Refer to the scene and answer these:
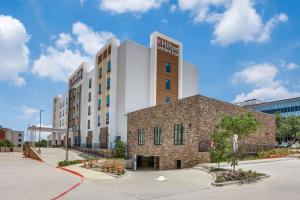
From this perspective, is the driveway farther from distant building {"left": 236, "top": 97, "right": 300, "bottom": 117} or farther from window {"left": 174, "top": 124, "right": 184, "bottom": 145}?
distant building {"left": 236, "top": 97, "right": 300, "bottom": 117}

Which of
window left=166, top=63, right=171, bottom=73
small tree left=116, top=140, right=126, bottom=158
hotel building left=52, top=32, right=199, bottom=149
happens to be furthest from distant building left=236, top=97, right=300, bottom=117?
small tree left=116, top=140, right=126, bottom=158

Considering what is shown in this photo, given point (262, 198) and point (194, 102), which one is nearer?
point (262, 198)

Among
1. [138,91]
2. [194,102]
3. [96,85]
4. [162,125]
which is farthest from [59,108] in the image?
[194,102]

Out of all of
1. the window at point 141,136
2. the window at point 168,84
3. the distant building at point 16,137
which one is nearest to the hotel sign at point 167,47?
the window at point 168,84

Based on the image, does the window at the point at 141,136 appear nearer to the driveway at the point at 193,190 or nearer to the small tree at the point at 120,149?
the small tree at the point at 120,149

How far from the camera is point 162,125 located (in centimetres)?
3334

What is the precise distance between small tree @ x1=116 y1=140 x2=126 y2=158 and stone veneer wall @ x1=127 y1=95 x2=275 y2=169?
1.62 metres

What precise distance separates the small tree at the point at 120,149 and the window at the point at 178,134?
39.5 ft

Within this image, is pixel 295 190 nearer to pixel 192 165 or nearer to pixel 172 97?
pixel 192 165

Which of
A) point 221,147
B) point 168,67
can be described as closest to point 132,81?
point 168,67

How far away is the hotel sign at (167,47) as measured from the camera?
46.1 metres

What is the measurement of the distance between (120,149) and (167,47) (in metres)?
18.3

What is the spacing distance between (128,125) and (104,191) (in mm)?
25966

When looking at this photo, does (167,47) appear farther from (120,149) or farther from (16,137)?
(16,137)
